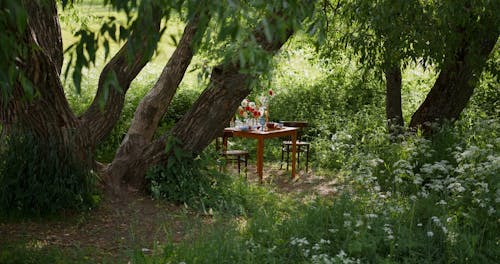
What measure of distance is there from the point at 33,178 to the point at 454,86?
17.5 ft

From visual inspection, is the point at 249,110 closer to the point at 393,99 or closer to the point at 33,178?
the point at 393,99

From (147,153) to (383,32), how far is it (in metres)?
2.89

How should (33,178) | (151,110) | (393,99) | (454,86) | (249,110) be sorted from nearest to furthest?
1. (33,178)
2. (151,110)
3. (454,86)
4. (249,110)
5. (393,99)

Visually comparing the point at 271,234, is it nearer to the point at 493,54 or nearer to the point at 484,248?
the point at 484,248

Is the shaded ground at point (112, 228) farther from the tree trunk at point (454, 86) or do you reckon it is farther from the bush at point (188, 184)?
the tree trunk at point (454, 86)

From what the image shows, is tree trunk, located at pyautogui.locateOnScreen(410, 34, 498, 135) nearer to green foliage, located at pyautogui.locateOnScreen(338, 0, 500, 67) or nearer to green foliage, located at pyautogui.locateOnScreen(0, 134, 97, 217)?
green foliage, located at pyautogui.locateOnScreen(338, 0, 500, 67)

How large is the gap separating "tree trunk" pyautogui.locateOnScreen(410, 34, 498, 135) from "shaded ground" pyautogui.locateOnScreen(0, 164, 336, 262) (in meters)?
3.74

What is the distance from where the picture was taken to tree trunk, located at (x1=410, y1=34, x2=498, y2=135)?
8188 mm

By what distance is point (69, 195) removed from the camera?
6.26 metres

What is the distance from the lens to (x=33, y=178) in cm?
615

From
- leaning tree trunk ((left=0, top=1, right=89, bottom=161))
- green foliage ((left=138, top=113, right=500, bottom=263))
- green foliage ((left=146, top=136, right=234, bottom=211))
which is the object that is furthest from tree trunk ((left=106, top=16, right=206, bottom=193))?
green foliage ((left=138, top=113, right=500, bottom=263))

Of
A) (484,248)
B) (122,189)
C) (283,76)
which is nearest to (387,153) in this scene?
(122,189)

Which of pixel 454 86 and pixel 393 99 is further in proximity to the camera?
pixel 393 99

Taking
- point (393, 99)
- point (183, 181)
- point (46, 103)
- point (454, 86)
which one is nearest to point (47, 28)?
point (46, 103)
